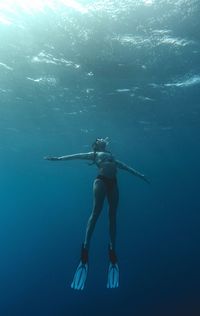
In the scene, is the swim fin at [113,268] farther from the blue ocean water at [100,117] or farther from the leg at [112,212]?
the blue ocean water at [100,117]

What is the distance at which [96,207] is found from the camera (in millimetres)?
10289

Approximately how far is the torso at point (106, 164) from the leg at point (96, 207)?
337mm

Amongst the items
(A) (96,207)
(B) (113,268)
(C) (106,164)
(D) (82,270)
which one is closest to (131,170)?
(C) (106,164)

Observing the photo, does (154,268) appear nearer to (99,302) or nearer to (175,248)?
(99,302)

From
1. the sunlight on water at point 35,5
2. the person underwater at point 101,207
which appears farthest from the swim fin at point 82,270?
the sunlight on water at point 35,5

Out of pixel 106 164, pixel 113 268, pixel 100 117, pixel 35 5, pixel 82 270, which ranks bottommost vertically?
pixel 82 270

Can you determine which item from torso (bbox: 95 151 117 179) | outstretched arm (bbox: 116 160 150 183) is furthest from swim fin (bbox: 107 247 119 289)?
outstretched arm (bbox: 116 160 150 183)

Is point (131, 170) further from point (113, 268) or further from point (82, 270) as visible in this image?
point (82, 270)

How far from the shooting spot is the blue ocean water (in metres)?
13.8

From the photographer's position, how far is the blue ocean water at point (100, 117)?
45.3ft

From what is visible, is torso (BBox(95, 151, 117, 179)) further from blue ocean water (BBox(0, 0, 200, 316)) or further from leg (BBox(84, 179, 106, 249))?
blue ocean water (BBox(0, 0, 200, 316))

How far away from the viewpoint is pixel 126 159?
164 ft

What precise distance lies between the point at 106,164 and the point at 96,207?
1423mm

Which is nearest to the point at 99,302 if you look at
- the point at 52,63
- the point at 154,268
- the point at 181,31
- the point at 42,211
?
the point at 154,268
